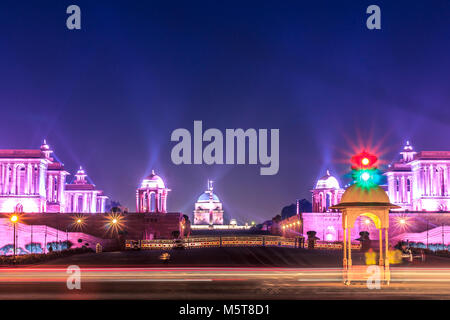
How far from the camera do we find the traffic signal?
2338 centimetres

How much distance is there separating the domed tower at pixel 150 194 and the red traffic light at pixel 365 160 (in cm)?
8699

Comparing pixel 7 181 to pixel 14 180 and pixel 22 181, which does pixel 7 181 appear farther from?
pixel 22 181

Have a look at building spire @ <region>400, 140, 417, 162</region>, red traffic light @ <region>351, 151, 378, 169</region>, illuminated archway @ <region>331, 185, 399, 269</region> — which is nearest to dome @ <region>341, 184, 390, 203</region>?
illuminated archway @ <region>331, 185, 399, 269</region>

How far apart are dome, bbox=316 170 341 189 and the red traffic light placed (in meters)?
85.7

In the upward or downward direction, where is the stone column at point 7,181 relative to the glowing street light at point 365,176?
upward

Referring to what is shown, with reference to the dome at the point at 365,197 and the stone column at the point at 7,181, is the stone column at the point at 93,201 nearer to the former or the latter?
the stone column at the point at 7,181

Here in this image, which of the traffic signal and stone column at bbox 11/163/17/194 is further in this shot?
stone column at bbox 11/163/17/194

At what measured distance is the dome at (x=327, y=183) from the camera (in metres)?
108

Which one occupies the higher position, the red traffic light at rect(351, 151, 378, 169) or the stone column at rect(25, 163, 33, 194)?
the stone column at rect(25, 163, 33, 194)

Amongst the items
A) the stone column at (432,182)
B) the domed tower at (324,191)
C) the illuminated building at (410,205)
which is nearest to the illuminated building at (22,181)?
the illuminated building at (410,205)

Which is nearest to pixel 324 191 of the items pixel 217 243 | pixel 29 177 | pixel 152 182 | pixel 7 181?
pixel 152 182

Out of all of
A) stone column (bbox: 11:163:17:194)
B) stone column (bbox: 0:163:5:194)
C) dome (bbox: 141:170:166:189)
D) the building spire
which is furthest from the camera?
the building spire

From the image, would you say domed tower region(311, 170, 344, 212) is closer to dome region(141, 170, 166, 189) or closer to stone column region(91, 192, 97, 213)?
dome region(141, 170, 166, 189)

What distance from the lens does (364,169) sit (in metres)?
23.3
